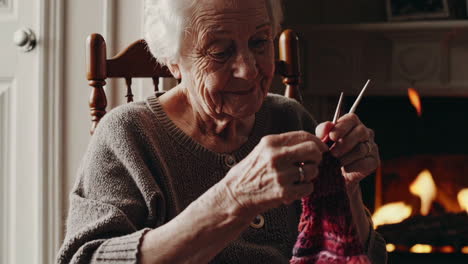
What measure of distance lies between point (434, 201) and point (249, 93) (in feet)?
5.52

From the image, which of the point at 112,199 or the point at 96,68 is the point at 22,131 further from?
the point at 112,199

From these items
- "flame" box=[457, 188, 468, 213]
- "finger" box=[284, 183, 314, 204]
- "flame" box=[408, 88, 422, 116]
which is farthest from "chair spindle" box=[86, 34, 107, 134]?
"flame" box=[457, 188, 468, 213]

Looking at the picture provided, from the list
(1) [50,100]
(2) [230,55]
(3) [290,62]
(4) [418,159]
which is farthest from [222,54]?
(4) [418,159]

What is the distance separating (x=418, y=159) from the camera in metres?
2.77

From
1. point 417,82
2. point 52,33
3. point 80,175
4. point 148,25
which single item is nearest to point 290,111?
point 148,25

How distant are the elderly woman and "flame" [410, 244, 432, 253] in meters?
1.27

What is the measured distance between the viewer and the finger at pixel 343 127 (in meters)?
1.11

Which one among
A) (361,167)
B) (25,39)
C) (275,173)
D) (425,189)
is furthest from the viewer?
(425,189)

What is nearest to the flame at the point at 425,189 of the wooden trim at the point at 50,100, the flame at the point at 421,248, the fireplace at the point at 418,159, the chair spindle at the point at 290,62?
the fireplace at the point at 418,159

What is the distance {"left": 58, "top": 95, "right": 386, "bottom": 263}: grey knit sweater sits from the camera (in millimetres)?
1149

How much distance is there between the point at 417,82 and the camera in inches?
106

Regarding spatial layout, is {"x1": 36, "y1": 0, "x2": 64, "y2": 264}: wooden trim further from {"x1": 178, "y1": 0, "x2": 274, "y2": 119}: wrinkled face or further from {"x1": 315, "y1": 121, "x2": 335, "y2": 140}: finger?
{"x1": 315, "y1": 121, "x2": 335, "y2": 140}: finger

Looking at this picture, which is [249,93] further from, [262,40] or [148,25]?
[148,25]

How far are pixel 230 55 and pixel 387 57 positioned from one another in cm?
165
